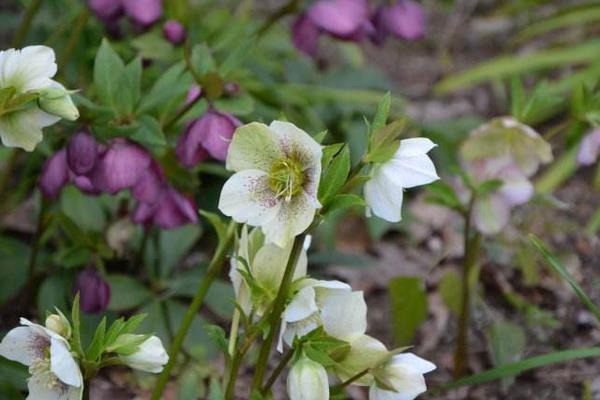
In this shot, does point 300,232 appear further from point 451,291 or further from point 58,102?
point 451,291

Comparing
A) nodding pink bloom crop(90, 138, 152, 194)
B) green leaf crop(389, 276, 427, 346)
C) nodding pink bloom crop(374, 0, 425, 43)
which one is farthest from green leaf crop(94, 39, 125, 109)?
nodding pink bloom crop(374, 0, 425, 43)

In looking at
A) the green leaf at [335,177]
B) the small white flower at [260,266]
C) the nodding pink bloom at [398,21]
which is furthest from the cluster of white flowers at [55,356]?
the nodding pink bloom at [398,21]

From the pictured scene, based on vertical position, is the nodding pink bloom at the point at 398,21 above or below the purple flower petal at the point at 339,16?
below

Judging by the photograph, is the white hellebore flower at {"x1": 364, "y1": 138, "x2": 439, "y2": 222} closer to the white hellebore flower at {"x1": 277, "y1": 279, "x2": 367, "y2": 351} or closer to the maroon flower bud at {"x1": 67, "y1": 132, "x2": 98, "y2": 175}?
the white hellebore flower at {"x1": 277, "y1": 279, "x2": 367, "y2": 351}

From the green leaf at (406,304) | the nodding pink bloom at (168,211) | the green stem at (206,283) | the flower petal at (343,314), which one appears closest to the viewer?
the flower petal at (343,314)

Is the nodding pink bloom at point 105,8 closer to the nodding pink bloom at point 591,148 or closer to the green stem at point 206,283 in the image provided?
the green stem at point 206,283

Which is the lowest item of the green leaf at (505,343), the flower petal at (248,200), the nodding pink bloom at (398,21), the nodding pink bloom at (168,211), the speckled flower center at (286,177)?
the green leaf at (505,343)

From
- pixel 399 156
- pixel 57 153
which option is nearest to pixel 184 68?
pixel 57 153
